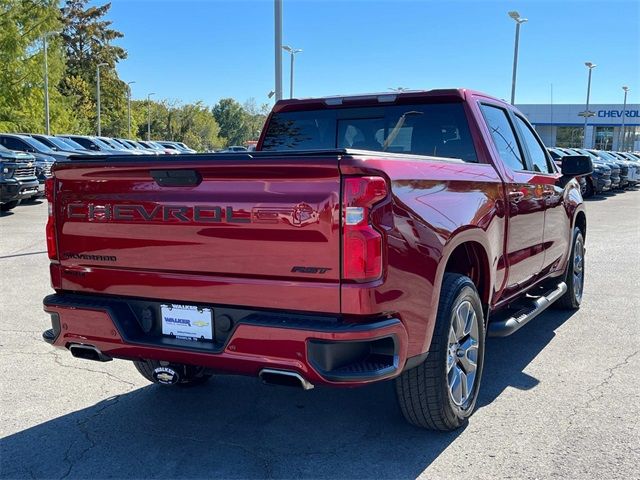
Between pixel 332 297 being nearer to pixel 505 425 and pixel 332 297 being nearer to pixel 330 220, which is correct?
pixel 330 220

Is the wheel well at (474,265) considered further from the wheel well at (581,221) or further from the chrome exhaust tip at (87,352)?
the wheel well at (581,221)

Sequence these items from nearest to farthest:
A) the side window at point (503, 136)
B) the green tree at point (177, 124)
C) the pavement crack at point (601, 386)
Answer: the pavement crack at point (601, 386) < the side window at point (503, 136) < the green tree at point (177, 124)

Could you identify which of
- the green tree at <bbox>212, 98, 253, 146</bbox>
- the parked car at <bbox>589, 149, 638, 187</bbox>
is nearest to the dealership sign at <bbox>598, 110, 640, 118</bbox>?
the parked car at <bbox>589, 149, 638, 187</bbox>

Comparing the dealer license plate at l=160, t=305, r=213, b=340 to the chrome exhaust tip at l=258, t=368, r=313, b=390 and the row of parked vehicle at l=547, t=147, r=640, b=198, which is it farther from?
the row of parked vehicle at l=547, t=147, r=640, b=198

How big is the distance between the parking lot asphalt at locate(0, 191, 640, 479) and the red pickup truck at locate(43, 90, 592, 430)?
264 millimetres

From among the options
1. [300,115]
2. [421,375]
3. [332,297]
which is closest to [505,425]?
[421,375]

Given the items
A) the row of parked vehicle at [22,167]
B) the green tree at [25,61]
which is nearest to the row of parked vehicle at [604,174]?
the row of parked vehicle at [22,167]

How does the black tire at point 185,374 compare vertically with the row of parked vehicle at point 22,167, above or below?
below

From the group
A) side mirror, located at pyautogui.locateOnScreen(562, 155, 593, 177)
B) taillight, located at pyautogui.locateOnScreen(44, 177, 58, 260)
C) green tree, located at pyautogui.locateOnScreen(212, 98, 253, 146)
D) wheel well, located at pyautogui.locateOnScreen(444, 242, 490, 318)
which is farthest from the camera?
green tree, located at pyautogui.locateOnScreen(212, 98, 253, 146)

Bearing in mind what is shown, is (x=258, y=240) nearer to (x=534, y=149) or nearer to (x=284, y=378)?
(x=284, y=378)

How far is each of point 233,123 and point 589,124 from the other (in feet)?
209

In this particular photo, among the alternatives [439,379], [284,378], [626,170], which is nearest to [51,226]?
[284,378]

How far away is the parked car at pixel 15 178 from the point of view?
46.5ft

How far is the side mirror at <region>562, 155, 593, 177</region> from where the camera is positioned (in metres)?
5.55
